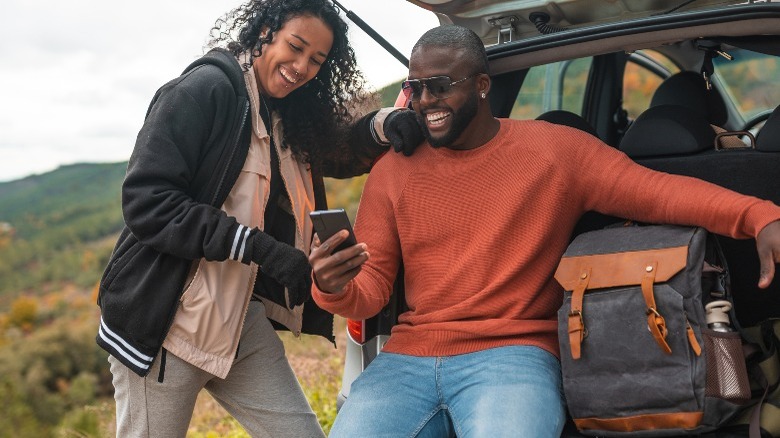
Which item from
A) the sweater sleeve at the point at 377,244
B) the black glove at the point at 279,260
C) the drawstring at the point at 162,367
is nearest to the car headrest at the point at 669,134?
the sweater sleeve at the point at 377,244

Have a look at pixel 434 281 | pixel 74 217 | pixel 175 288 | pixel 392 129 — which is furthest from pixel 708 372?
pixel 74 217

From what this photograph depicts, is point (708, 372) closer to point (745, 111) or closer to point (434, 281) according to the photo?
point (434, 281)

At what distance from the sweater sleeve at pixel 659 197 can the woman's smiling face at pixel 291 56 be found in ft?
2.72

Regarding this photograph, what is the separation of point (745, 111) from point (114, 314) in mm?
3539

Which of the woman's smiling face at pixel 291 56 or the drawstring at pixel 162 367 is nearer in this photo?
the drawstring at pixel 162 367

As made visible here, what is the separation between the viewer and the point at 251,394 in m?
2.72

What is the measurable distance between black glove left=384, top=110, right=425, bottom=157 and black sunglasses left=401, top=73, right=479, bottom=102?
12cm

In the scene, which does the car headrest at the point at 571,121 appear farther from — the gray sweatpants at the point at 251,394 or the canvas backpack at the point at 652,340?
the gray sweatpants at the point at 251,394

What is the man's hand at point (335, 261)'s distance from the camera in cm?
229

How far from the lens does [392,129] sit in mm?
2807

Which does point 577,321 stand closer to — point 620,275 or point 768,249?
point 620,275

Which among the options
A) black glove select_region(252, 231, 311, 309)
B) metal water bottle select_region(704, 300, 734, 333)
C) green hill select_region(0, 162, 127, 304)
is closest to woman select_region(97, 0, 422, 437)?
black glove select_region(252, 231, 311, 309)

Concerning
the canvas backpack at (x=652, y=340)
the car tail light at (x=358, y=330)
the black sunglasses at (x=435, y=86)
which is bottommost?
the car tail light at (x=358, y=330)

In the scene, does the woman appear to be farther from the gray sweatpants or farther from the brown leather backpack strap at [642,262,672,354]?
the brown leather backpack strap at [642,262,672,354]
